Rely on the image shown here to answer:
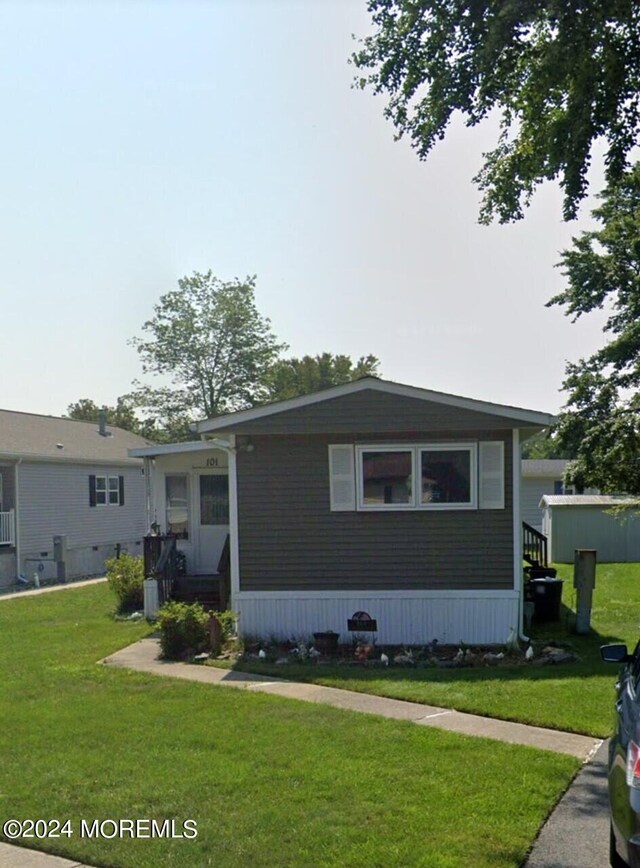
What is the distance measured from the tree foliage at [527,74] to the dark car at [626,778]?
5009 mm

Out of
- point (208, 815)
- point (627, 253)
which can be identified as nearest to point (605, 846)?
point (208, 815)

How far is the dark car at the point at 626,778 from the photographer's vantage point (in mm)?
3521

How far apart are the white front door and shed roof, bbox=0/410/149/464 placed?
21.6 ft

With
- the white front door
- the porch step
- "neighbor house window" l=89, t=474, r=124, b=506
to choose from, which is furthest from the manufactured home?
"neighbor house window" l=89, t=474, r=124, b=506

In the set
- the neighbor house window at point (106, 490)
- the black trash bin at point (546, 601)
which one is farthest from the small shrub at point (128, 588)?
the neighbor house window at point (106, 490)

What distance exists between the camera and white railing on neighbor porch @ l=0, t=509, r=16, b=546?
70.3 ft

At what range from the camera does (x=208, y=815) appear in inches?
200

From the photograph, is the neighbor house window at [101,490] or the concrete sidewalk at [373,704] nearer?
the concrete sidewalk at [373,704]

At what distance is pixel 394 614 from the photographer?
1151cm

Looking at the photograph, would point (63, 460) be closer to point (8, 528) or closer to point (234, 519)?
point (8, 528)

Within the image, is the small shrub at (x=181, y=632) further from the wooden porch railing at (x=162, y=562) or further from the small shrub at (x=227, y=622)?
the wooden porch railing at (x=162, y=562)

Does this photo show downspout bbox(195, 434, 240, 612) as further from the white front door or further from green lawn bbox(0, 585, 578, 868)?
the white front door

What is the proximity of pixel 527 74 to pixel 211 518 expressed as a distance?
9.66m

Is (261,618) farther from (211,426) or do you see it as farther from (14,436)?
(14,436)
